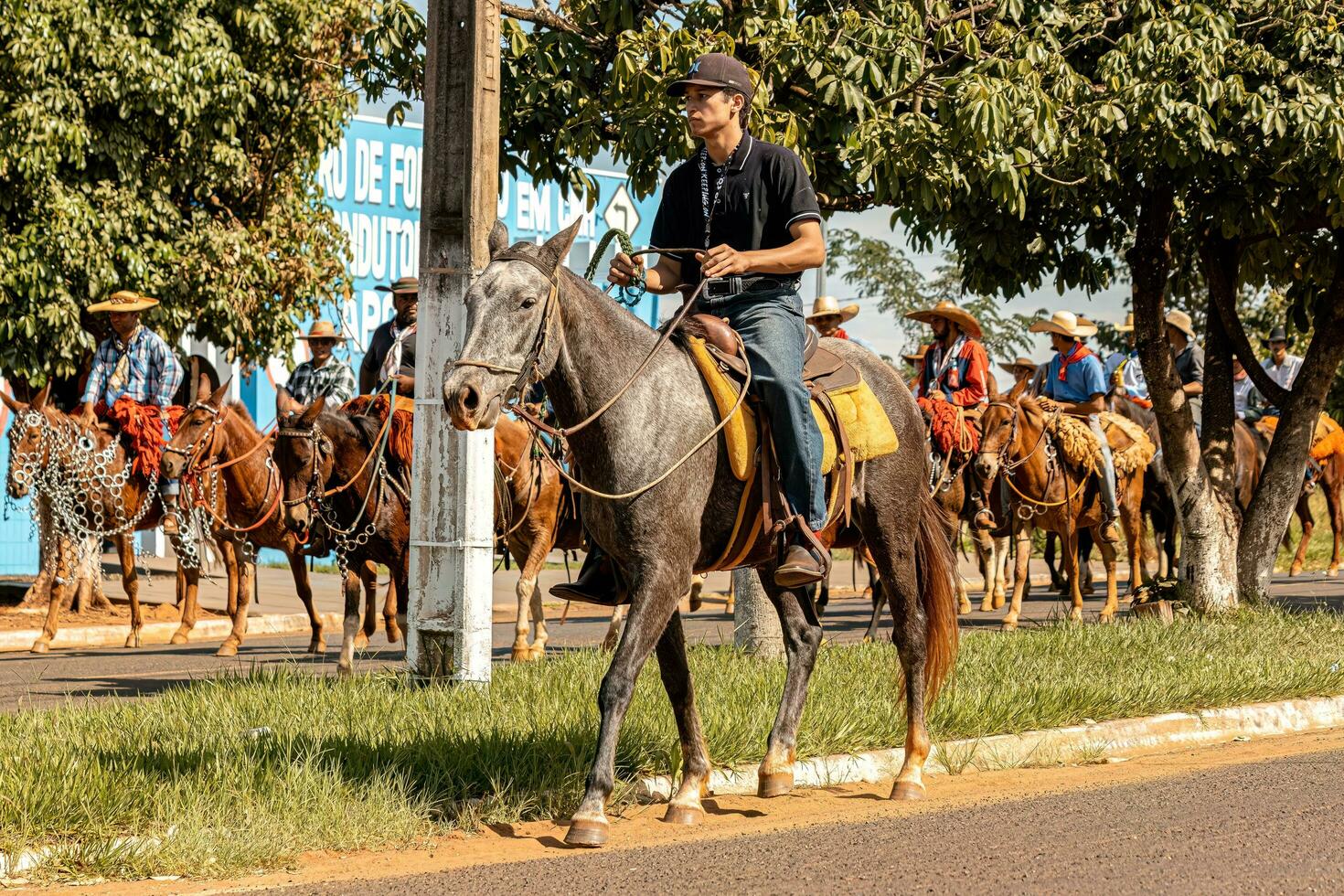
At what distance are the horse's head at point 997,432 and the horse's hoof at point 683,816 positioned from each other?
31.1 feet

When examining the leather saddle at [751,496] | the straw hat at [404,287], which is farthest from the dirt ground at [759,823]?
the straw hat at [404,287]

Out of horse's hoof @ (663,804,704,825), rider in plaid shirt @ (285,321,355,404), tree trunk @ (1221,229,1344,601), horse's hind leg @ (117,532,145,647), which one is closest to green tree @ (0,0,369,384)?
horse's hind leg @ (117,532,145,647)

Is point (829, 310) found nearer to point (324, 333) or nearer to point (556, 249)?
point (324, 333)

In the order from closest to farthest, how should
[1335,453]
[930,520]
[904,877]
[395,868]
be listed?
[904,877], [395,868], [930,520], [1335,453]

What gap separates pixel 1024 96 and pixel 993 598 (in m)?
8.95

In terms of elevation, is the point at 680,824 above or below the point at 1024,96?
below

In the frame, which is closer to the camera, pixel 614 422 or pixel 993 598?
pixel 614 422

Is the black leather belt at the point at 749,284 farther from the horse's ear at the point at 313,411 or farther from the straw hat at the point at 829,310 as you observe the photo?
the straw hat at the point at 829,310

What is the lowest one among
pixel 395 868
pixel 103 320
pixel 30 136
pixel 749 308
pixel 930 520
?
pixel 395 868

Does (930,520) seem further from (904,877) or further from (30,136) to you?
(30,136)

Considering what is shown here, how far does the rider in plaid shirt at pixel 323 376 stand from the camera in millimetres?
15930

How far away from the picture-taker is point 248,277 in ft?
64.2

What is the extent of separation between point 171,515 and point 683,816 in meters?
10.9

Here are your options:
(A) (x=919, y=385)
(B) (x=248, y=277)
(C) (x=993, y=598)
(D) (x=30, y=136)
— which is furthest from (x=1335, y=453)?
(D) (x=30, y=136)
